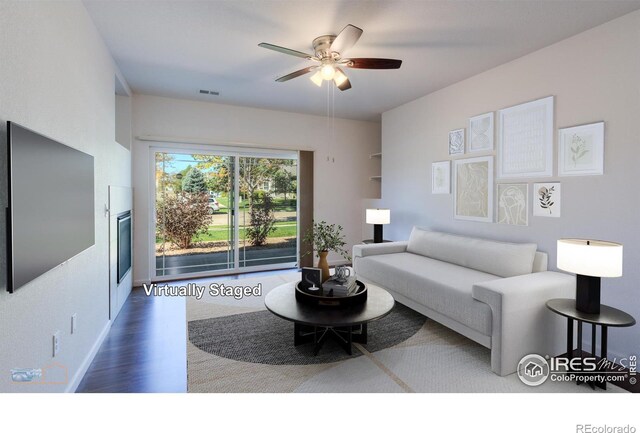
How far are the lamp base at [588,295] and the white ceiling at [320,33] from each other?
1964 millimetres

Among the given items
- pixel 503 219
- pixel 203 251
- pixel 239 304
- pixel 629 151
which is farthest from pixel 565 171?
pixel 203 251

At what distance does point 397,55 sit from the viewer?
305cm

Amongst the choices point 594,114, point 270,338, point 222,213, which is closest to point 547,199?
point 594,114

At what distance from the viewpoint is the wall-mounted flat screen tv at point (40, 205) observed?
4.06 feet

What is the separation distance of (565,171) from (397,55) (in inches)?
74.1

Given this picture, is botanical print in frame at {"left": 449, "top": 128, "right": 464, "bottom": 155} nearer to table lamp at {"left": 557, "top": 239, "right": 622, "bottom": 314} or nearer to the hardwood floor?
table lamp at {"left": 557, "top": 239, "right": 622, "bottom": 314}

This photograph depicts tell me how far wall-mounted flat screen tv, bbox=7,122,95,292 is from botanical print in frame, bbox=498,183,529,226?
3746mm

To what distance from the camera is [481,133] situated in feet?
11.5

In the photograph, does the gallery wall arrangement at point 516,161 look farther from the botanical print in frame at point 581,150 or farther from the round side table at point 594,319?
the round side table at point 594,319

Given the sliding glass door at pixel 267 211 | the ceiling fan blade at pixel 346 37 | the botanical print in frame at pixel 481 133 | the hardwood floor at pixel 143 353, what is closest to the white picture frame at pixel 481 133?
the botanical print in frame at pixel 481 133

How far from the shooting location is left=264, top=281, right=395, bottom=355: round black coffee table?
7.07ft

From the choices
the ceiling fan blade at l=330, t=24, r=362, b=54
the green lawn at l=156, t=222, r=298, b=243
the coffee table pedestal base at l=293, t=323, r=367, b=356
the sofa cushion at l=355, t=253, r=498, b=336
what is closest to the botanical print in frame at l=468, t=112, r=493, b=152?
the sofa cushion at l=355, t=253, r=498, b=336
